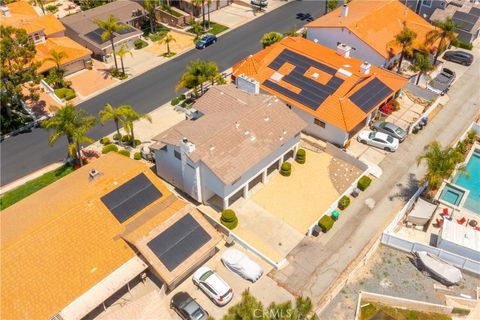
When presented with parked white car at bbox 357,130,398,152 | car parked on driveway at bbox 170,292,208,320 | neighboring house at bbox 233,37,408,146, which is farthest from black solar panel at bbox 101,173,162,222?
parked white car at bbox 357,130,398,152

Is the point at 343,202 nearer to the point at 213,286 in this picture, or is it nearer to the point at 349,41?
the point at 213,286

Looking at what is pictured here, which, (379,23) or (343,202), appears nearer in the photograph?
(343,202)

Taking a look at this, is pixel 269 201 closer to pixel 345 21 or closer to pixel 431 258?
pixel 431 258

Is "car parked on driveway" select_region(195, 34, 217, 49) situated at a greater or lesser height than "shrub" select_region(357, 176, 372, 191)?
greater

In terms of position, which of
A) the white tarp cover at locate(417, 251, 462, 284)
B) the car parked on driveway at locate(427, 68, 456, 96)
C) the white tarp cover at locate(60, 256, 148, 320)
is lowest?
the white tarp cover at locate(417, 251, 462, 284)

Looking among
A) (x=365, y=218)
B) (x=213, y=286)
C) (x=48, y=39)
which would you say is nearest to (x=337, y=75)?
(x=365, y=218)

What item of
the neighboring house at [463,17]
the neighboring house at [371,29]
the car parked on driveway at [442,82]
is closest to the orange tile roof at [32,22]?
the neighboring house at [371,29]

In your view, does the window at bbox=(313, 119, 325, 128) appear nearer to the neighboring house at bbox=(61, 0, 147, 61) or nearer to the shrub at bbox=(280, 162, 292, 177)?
the shrub at bbox=(280, 162, 292, 177)

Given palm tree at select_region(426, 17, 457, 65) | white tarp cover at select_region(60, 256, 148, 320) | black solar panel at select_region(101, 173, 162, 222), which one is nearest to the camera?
white tarp cover at select_region(60, 256, 148, 320)
